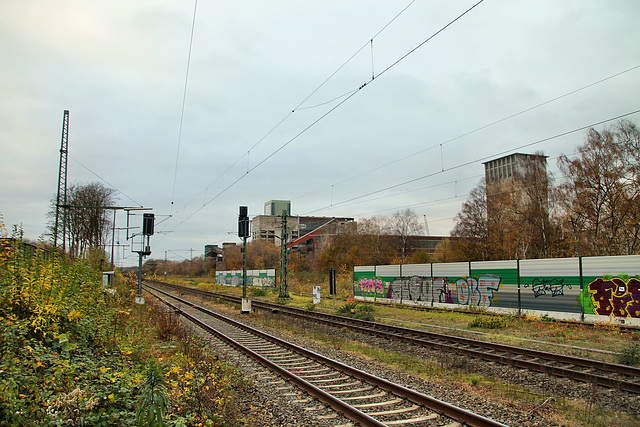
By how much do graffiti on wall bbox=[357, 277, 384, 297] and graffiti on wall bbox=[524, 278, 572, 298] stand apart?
1339cm

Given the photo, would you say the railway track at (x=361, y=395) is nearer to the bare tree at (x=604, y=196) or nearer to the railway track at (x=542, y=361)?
the railway track at (x=542, y=361)

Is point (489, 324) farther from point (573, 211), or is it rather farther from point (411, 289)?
point (573, 211)

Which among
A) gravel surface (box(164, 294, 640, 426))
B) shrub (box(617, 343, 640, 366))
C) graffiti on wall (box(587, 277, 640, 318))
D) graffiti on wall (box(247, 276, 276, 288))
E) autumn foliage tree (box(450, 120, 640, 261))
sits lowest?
graffiti on wall (box(247, 276, 276, 288))

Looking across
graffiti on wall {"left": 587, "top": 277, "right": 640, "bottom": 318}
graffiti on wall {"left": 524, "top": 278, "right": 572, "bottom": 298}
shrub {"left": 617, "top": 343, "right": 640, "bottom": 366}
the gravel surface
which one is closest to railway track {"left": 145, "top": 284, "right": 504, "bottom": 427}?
the gravel surface

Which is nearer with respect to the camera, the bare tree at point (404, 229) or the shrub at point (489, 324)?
the shrub at point (489, 324)

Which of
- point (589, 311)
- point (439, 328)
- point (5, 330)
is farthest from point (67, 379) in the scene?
point (589, 311)

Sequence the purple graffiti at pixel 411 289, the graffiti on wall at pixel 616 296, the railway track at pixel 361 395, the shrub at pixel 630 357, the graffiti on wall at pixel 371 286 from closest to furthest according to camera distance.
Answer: the railway track at pixel 361 395
the shrub at pixel 630 357
the graffiti on wall at pixel 616 296
the purple graffiti at pixel 411 289
the graffiti on wall at pixel 371 286

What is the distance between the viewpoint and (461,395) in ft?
27.9

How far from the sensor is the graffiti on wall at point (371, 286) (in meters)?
34.4

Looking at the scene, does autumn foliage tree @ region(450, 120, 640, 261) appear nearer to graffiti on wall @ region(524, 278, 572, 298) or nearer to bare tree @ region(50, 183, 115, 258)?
graffiti on wall @ region(524, 278, 572, 298)

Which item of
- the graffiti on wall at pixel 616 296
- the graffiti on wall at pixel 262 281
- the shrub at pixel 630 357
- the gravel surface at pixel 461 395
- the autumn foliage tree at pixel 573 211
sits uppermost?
the autumn foliage tree at pixel 573 211

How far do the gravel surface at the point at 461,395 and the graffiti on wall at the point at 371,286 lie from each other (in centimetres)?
2202

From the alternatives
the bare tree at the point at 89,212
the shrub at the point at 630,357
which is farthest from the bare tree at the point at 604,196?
the bare tree at the point at 89,212

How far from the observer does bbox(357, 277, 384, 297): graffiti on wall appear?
34.4 meters
